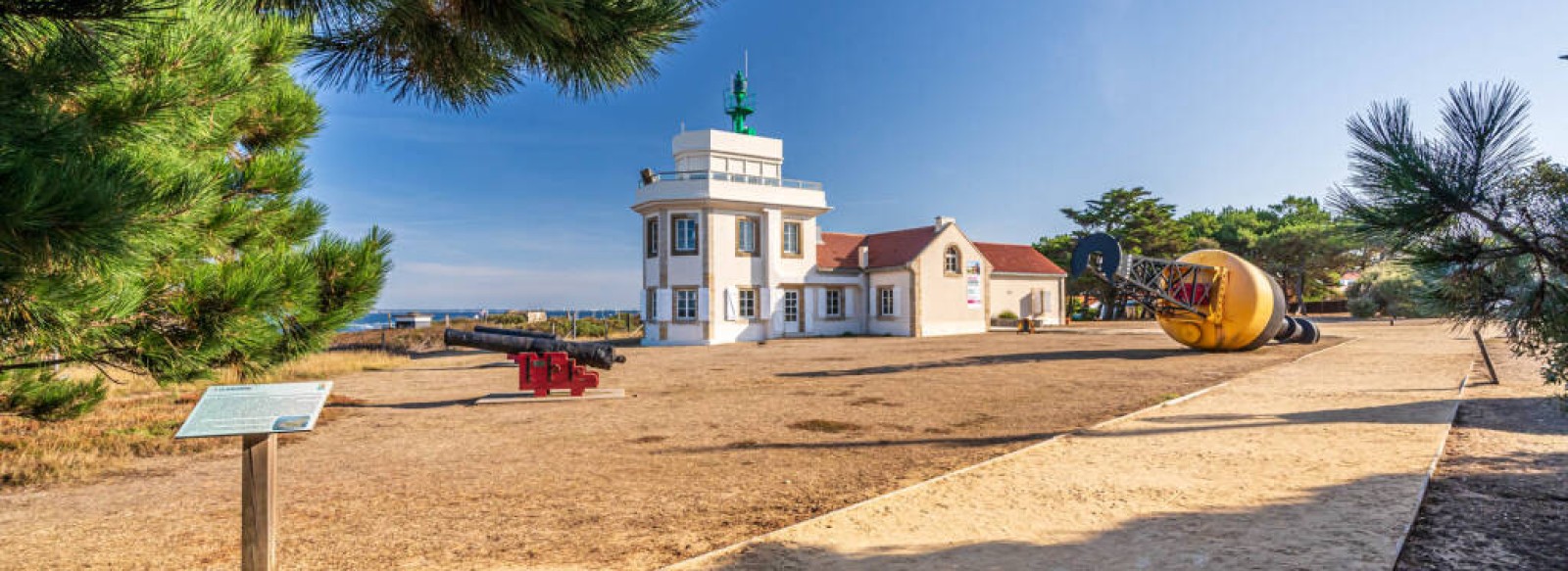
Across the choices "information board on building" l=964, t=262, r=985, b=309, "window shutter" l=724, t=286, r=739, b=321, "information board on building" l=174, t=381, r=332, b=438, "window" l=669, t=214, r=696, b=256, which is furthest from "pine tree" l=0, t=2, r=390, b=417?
"information board on building" l=964, t=262, r=985, b=309

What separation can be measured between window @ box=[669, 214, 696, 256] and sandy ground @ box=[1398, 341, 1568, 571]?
72.9 feet

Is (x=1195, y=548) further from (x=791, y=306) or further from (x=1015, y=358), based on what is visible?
(x=791, y=306)

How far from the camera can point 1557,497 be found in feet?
15.6

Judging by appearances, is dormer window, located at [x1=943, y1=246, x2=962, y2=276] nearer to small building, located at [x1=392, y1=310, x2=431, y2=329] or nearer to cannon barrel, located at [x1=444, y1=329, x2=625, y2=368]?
cannon barrel, located at [x1=444, y1=329, x2=625, y2=368]

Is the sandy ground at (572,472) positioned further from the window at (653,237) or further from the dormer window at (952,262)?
the dormer window at (952,262)

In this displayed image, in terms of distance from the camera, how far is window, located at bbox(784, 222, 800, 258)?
96.3 ft

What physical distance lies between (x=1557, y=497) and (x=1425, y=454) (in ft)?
3.91

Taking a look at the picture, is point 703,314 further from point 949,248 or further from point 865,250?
point 949,248

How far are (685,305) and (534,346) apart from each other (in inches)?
492

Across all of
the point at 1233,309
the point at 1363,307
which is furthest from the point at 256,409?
the point at 1363,307

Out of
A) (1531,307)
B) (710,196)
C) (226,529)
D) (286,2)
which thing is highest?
(710,196)

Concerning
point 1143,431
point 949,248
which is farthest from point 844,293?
point 1143,431

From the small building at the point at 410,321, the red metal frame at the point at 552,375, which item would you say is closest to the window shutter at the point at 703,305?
the red metal frame at the point at 552,375

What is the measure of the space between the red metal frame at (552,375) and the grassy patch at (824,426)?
4.51 metres
